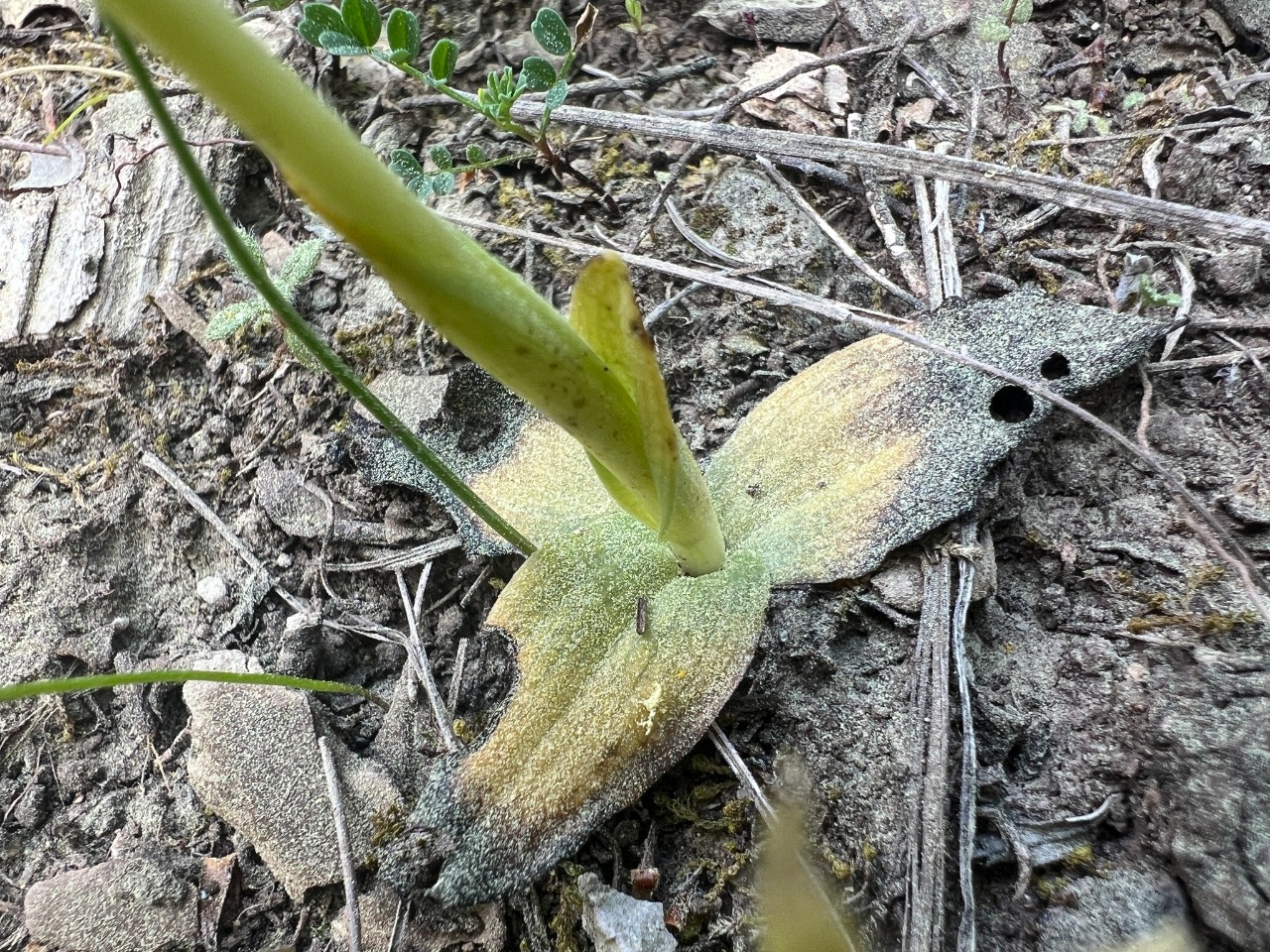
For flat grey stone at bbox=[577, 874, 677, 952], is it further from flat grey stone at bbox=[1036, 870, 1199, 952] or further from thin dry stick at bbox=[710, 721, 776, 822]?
flat grey stone at bbox=[1036, 870, 1199, 952]

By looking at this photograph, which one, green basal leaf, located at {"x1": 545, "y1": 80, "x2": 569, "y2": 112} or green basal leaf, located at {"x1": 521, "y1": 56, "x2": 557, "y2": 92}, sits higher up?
green basal leaf, located at {"x1": 521, "y1": 56, "x2": 557, "y2": 92}

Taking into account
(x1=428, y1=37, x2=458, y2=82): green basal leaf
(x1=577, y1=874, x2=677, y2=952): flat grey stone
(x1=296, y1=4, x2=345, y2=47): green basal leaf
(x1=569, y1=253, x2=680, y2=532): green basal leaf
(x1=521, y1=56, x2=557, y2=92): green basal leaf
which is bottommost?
(x1=577, y1=874, x2=677, y2=952): flat grey stone

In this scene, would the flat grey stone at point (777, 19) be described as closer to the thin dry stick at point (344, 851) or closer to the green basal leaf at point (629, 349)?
the green basal leaf at point (629, 349)

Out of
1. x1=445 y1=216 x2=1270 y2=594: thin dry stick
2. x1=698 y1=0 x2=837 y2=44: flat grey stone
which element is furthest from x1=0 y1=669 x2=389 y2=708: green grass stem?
x1=698 y1=0 x2=837 y2=44: flat grey stone

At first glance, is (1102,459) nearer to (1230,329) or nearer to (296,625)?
(1230,329)

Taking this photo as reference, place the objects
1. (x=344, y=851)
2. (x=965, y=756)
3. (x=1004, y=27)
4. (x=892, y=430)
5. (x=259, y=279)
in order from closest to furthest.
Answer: (x=259, y=279) → (x=965, y=756) → (x=344, y=851) → (x=892, y=430) → (x=1004, y=27)

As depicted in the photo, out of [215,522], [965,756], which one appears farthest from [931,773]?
[215,522]

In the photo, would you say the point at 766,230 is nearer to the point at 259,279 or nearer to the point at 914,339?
the point at 914,339
